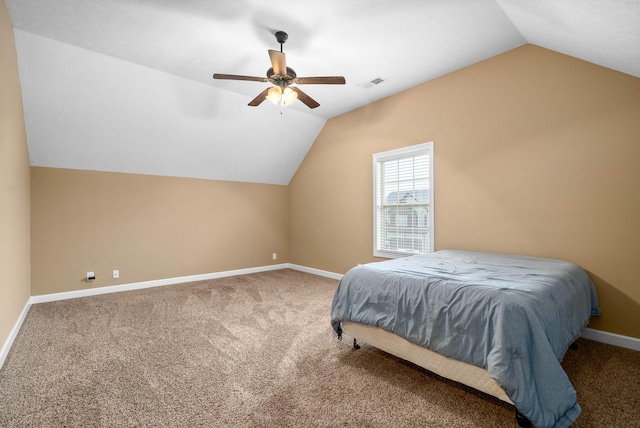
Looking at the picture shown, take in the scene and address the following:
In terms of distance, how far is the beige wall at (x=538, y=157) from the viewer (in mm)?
2648

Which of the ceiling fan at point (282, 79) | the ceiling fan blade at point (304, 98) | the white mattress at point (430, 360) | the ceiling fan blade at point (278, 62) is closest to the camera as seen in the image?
the white mattress at point (430, 360)

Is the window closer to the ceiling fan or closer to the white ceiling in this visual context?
the white ceiling

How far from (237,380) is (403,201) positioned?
10.6 ft

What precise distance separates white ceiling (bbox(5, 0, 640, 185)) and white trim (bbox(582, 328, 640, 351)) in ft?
7.58

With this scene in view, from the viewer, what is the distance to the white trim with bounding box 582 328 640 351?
2.59 metres

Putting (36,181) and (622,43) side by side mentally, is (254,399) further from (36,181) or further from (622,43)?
(36,181)

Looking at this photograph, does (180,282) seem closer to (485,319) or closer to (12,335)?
(12,335)

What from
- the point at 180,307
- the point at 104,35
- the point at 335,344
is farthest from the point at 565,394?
the point at 104,35

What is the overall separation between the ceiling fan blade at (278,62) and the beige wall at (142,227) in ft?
10.7

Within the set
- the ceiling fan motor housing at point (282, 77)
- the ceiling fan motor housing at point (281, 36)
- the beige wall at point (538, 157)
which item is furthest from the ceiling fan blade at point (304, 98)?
the beige wall at point (538, 157)

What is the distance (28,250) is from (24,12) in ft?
9.27

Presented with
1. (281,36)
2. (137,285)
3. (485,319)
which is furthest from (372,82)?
(137,285)

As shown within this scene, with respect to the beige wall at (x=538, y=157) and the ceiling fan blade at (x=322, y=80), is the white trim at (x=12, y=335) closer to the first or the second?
the ceiling fan blade at (x=322, y=80)

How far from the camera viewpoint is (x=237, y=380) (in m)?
2.12
